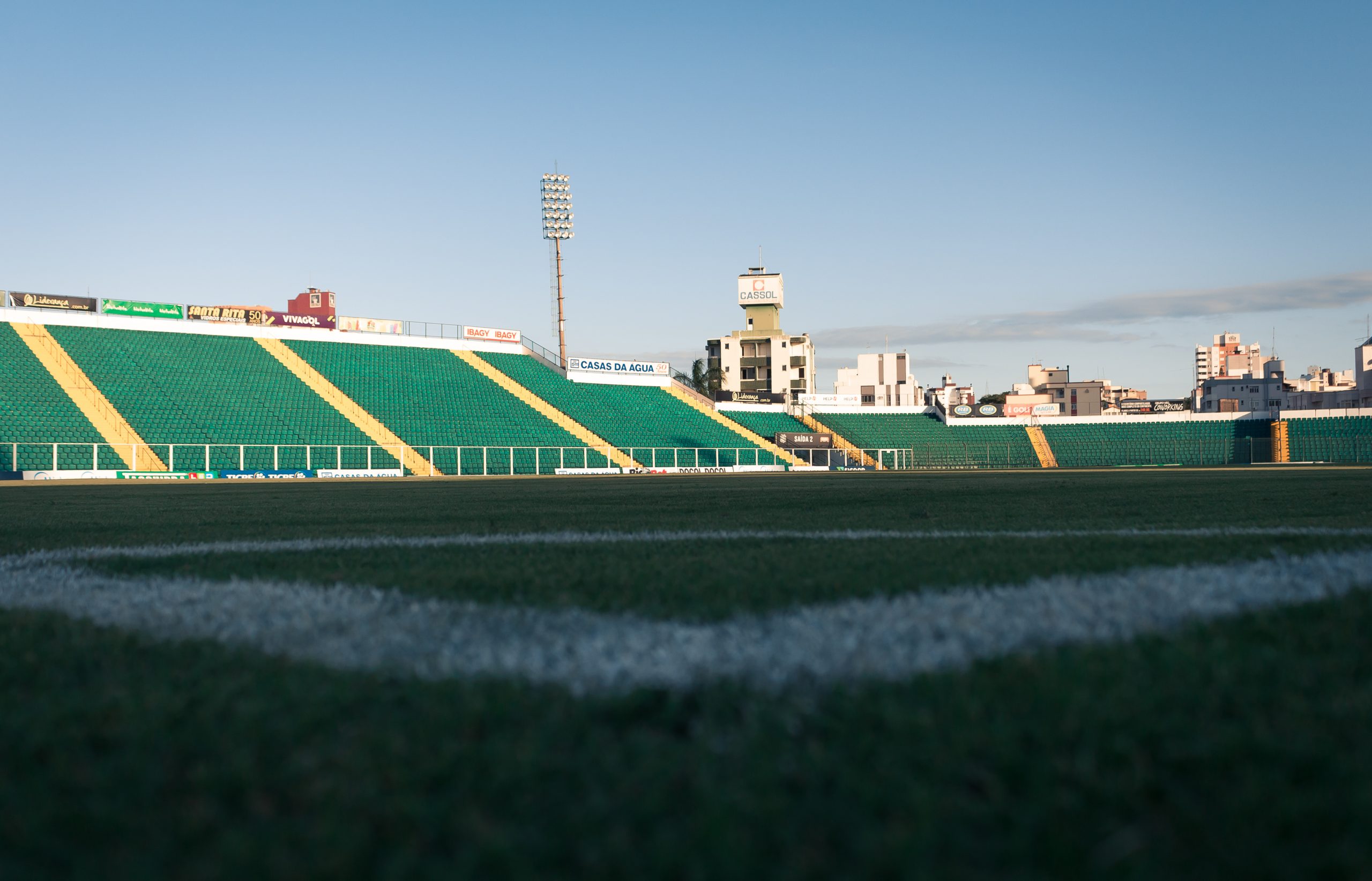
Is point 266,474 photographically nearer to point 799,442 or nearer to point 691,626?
point 799,442

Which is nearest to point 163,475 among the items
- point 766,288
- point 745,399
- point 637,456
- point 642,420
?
point 637,456

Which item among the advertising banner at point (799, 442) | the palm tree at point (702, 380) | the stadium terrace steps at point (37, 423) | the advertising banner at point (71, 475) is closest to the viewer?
the advertising banner at point (71, 475)

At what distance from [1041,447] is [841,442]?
9984 mm

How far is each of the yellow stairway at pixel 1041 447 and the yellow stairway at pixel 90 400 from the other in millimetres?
35829

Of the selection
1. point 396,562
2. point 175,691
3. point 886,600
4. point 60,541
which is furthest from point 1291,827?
point 60,541

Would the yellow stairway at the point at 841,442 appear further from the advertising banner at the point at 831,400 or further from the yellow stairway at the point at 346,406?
the yellow stairway at the point at 346,406

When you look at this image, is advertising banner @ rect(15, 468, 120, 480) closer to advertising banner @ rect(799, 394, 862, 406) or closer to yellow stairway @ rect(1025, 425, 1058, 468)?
advertising banner @ rect(799, 394, 862, 406)

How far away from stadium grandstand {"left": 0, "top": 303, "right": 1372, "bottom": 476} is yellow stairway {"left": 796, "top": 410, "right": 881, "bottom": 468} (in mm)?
152

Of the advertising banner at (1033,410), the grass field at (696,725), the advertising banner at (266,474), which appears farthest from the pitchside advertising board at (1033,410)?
the grass field at (696,725)

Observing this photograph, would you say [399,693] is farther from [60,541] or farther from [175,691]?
[60,541]

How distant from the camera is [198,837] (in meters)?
1.08

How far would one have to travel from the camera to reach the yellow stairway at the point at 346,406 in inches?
1240

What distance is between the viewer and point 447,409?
3653cm

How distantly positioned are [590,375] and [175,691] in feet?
145
